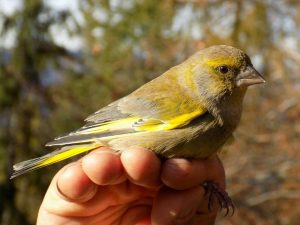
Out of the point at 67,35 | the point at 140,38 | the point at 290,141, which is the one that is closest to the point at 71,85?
the point at 67,35

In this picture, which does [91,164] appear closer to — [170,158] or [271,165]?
[170,158]

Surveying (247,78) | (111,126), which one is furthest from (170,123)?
(247,78)

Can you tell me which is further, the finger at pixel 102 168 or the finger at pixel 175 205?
the finger at pixel 175 205

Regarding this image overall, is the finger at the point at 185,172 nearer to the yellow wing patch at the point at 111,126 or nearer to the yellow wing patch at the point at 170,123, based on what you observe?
the yellow wing patch at the point at 170,123

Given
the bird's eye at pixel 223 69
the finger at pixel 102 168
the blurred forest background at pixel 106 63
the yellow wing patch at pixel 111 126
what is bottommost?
the blurred forest background at pixel 106 63

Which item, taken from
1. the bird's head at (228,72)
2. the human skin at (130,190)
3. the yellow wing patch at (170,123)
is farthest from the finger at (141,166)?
the bird's head at (228,72)

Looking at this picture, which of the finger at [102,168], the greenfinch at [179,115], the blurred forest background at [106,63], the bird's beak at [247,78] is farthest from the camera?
the blurred forest background at [106,63]
